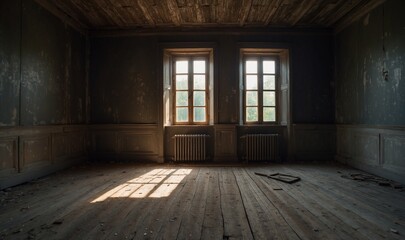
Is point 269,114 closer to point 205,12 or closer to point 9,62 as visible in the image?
point 205,12

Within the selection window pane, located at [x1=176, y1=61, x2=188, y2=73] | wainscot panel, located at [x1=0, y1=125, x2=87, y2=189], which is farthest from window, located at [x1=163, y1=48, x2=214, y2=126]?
wainscot panel, located at [x1=0, y1=125, x2=87, y2=189]

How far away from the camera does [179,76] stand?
618cm

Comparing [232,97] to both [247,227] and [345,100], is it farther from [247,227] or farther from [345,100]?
[247,227]

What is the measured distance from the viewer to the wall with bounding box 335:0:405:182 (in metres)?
3.96

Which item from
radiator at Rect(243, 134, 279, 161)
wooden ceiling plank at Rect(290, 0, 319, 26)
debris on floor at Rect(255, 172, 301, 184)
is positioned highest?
wooden ceiling plank at Rect(290, 0, 319, 26)

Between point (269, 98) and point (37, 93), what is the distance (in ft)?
16.8

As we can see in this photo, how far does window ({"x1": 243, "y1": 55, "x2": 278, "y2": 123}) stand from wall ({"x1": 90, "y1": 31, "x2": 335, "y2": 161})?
40 cm

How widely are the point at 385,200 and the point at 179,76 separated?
4.83 metres

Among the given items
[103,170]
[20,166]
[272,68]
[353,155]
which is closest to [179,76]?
[272,68]

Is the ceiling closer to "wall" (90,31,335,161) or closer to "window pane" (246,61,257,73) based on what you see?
"wall" (90,31,335,161)

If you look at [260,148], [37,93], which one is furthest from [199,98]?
[37,93]

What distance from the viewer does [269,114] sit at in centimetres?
619

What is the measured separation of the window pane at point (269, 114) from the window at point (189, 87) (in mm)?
1446

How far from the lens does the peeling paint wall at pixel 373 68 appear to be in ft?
13.0
